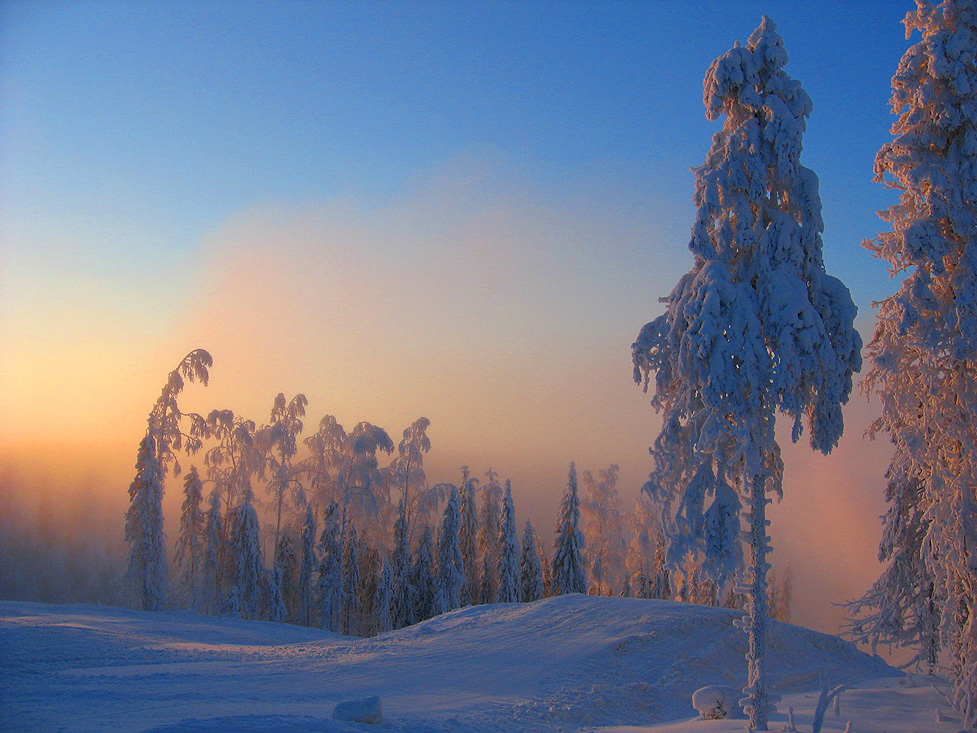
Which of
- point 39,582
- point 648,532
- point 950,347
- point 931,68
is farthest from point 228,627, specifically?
point 39,582

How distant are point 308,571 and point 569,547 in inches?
673

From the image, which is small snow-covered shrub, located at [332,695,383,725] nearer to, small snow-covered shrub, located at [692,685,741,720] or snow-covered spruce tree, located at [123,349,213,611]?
small snow-covered shrub, located at [692,685,741,720]

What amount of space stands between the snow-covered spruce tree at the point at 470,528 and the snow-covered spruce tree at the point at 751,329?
33.3 m

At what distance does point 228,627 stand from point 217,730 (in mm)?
19907

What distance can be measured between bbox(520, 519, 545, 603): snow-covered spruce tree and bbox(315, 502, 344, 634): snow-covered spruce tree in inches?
523

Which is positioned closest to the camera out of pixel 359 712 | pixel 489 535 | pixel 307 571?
pixel 359 712

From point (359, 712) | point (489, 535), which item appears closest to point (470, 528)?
point (489, 535)

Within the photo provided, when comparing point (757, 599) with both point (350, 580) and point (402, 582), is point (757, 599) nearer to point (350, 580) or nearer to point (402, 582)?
point (402, 582)

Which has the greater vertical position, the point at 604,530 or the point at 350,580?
the point at 604,530

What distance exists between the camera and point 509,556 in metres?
44.6

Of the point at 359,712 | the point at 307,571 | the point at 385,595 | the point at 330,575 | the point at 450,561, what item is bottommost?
the point at 385,595

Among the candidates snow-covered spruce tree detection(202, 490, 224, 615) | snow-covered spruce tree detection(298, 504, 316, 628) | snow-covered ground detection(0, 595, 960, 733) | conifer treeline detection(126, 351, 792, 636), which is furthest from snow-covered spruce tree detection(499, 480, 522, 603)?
snow-covered spruce tree detection(202, 490, 224, 615)

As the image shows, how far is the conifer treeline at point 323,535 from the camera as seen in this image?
3412 centimetres

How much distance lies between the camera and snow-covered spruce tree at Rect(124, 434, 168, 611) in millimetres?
33031
